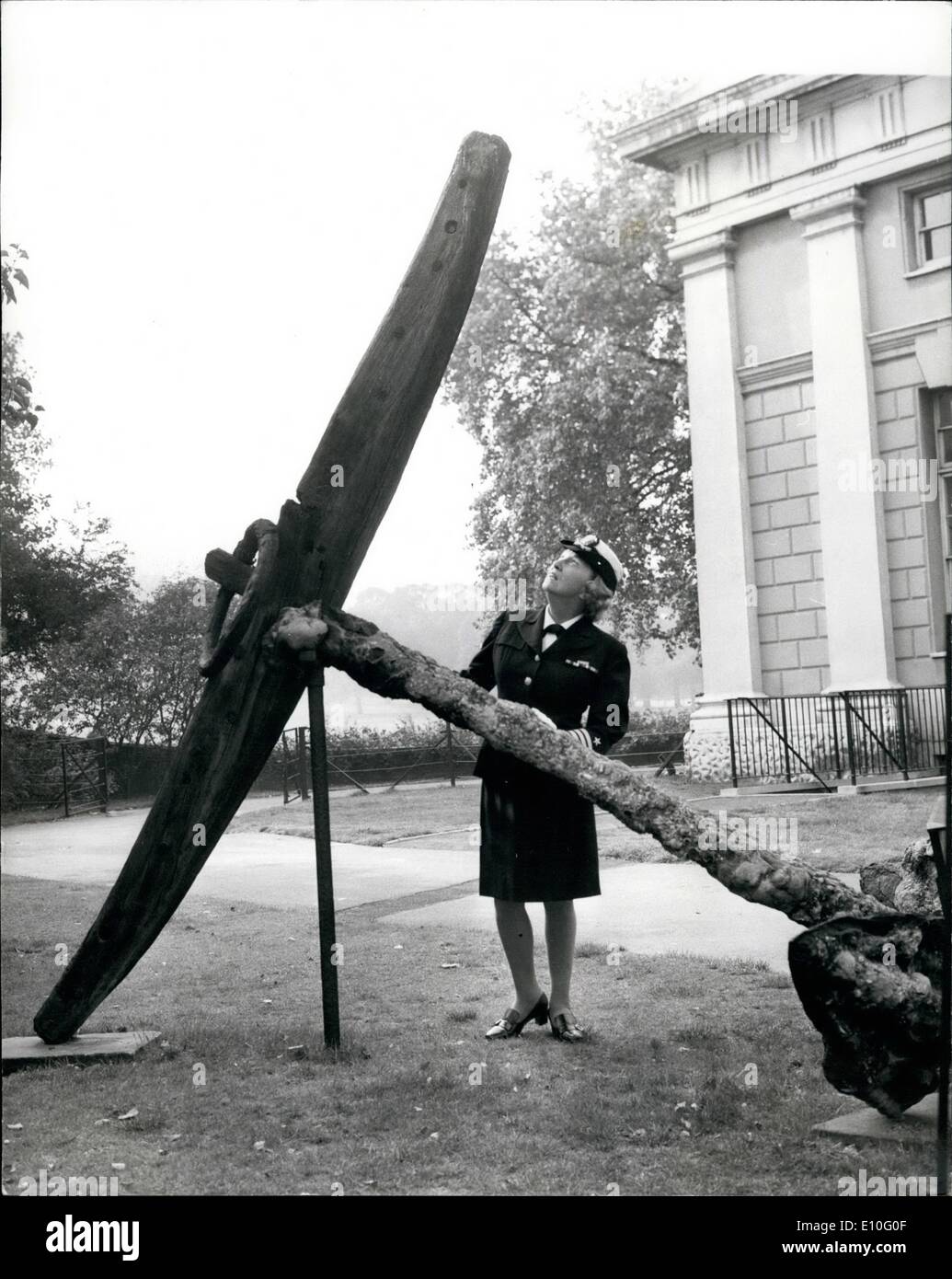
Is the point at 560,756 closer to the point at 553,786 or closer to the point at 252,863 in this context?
the point at 553,786

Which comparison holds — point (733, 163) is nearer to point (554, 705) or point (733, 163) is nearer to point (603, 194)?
point (603, 194)

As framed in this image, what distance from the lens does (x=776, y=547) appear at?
167 inches

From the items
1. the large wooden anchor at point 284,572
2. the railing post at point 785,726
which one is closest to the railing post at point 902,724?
the railing post at point 785,726

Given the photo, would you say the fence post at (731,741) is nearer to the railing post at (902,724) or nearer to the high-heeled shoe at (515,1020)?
the railing post at (902,724)

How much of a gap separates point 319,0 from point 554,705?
224cm

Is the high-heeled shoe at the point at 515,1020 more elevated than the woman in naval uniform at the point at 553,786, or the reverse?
the woman in naval uniform at the point at 553,786

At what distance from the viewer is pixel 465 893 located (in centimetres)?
388

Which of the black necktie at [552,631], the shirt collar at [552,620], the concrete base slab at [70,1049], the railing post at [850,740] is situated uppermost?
the shirt collar at [552,620]

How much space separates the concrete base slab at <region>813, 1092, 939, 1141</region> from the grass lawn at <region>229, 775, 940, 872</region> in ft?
3.30

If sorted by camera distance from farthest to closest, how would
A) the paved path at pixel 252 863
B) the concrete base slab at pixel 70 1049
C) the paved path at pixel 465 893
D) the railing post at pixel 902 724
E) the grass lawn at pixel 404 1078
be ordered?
the railing post at pixel 902 724
the paved path at pixel 465 893
the paved path at pixel 252 863
the concrete base slab at pixel 70 1049
the grass lawn at pixel 404 1078

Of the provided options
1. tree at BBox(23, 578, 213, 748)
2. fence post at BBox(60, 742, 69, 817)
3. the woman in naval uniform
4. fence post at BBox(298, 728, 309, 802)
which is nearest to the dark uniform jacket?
the woman in naval uniform

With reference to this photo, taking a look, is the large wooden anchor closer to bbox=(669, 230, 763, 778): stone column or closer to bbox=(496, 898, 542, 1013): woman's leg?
bbox=(496, 898, 542, 1013): woman's leg

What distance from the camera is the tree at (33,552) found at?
3098 millimetres

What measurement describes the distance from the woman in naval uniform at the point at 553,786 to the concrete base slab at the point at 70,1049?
3.23 feet
